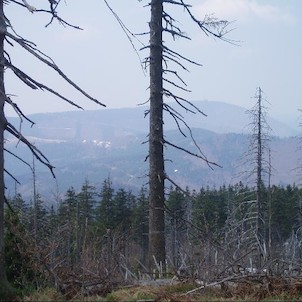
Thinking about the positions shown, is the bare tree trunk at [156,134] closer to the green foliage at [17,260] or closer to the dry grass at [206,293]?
the green foliage at [17,260]

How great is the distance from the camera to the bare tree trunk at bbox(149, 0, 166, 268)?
424 inches

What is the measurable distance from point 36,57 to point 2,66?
1.77 ft

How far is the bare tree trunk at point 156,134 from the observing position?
424 inches

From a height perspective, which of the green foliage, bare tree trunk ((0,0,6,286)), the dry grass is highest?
bare tree trunk ((0,0,6,286))

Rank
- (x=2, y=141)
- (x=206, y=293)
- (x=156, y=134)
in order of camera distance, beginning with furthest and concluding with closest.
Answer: (x=156, y=134), (x=206, y=293), (x=2, y=141)

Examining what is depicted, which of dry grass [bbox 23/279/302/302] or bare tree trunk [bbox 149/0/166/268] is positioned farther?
bare tree trunk [bbox 149/0/166/268]

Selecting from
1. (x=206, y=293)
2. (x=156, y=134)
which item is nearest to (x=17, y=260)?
(x=206, y=293)

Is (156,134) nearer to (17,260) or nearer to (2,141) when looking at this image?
(17,260)

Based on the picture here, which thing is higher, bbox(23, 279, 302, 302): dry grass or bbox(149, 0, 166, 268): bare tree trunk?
bbox(149, 0, 166, 268): bare tree trunk

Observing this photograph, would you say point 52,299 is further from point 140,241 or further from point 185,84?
point 140,241

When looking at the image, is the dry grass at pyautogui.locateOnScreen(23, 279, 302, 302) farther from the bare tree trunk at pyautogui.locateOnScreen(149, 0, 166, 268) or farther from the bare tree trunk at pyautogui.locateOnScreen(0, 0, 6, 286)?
the bare tree trunk at pyautogui.locateOnScreen(149, 0, 166, 268)

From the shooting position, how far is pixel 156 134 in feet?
35.6

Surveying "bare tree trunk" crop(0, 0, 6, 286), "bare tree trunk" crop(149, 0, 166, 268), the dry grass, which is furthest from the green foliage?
"bare tree trunk" crop(149, 0, 166, 268)

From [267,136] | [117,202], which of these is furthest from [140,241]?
[267,136]
